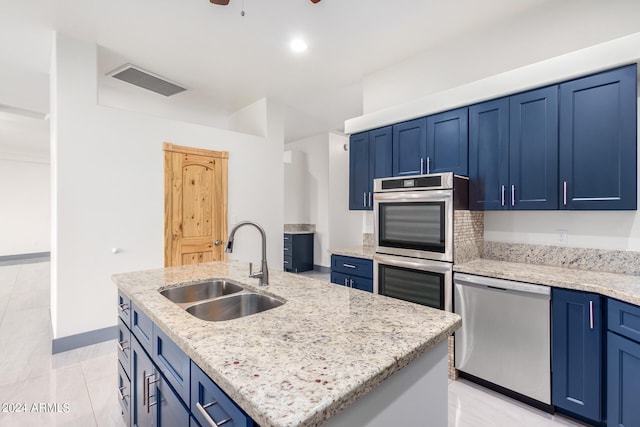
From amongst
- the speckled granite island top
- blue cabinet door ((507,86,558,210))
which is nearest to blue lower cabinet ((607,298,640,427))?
blue cabinet door ((507,86,558,210))

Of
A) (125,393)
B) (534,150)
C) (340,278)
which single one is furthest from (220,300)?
(534,150)

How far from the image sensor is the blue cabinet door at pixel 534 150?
7.18 ft

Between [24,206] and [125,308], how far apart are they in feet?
29.6

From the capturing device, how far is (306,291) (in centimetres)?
161

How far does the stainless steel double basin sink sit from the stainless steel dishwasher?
1.59 metres

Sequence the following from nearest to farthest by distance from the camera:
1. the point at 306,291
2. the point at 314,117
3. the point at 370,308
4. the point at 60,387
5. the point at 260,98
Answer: the point at 370,308 → the point at 306,291 → the point at 60,387 → the point at 260,98 → the point at 314,117

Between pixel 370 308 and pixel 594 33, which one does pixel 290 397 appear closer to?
pixel 370 308

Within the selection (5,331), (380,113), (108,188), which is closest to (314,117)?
(380,113)

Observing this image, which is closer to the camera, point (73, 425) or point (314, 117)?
point (73, 425)

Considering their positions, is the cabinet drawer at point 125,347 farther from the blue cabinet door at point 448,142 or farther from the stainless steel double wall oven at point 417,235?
the blue cabinet door at point 448,142

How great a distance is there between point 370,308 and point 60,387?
2.63 metres

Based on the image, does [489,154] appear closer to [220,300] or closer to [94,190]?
[220,300]

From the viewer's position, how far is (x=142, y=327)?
4.93 feet

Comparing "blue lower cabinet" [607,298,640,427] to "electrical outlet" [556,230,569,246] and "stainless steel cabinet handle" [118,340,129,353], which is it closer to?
"electrical outlet" [556,230,569,246]
